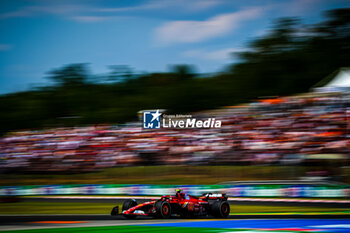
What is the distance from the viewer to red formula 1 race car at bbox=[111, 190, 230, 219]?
11.9 metres

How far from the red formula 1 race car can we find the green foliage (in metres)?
23.2

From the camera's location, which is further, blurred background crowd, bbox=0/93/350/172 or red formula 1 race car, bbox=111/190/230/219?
blurred background crowd, bbox=0/93/350/172

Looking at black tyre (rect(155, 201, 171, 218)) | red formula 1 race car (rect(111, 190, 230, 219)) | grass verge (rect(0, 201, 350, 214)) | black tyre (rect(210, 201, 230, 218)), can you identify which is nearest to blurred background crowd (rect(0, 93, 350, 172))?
grass verge (rect(0, 201, 350, 214))

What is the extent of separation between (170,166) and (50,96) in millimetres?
24694

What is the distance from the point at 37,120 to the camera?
4084 cm

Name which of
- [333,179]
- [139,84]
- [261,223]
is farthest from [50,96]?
[261,223]

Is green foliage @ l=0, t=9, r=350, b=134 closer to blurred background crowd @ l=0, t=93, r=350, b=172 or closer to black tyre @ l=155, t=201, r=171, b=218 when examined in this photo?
blurred background crowd @ l=0, t=93, r=350, b=172

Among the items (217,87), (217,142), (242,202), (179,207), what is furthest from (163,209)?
(217,87)

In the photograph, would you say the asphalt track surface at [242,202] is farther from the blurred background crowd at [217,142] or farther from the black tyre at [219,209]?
the black tyre at [219,209]

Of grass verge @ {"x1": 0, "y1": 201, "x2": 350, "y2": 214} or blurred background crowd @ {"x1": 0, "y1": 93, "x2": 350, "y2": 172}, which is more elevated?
blurred background crowd @ {"x1": 0, "y1": 93, "x2": 350, "y2": 172}

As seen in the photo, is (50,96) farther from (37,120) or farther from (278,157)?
(278,157)

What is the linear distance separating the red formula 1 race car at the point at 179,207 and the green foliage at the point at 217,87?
23.2m

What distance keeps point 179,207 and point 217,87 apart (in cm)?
2699

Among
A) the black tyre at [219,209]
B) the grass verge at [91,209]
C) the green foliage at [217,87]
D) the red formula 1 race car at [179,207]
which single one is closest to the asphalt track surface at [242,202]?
the grass verge at [91,209]
